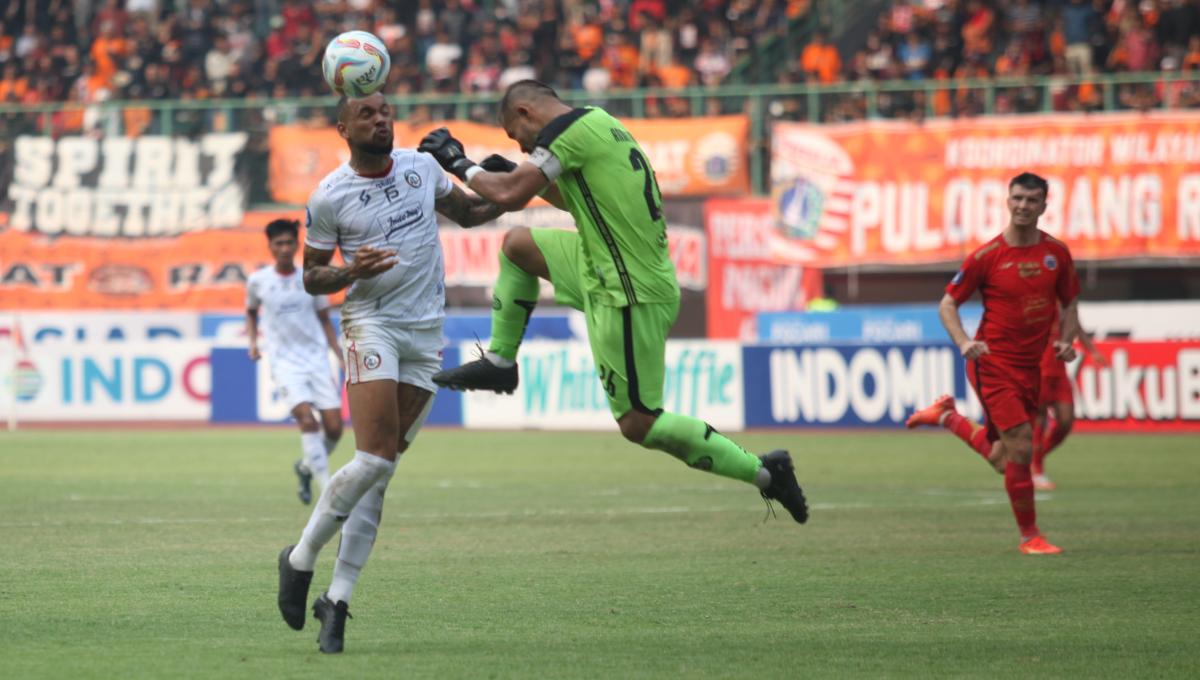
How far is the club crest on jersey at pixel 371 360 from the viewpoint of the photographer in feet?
26.0

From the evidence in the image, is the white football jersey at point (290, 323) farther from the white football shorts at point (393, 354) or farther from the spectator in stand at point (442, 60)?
the spectator in stand at point (442, 60)

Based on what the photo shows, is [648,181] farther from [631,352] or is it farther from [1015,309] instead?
[1015,309]

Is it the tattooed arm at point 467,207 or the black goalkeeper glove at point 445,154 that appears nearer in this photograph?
the black goalkeeper glove at point 445,154

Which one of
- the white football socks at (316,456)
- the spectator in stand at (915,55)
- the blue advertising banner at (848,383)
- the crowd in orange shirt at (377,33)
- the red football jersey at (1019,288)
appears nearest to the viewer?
the red football jersey at (1019,288)

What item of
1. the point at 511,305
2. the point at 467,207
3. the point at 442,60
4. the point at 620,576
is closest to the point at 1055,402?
the point at 620,576

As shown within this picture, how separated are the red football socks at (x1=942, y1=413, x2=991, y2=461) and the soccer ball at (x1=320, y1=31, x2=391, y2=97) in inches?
240

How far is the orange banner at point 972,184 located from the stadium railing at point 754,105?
2.20ft

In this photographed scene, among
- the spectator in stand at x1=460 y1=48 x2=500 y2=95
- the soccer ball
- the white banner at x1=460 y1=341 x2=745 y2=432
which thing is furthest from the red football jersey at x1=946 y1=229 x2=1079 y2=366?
the spectator in stand at x1=460 y1=48 x2=500 y2=95

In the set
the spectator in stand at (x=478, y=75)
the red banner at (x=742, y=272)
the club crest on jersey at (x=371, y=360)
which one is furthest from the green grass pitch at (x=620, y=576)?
the spectator in stand at (x=478, y=75)

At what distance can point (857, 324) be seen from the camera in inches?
1045

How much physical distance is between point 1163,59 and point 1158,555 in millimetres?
18164

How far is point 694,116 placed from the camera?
29.4 m

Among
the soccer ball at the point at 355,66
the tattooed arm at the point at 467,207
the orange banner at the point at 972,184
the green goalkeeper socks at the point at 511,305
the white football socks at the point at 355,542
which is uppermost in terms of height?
the orange banner at the point at 972,184

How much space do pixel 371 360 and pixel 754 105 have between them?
21.7 meters
